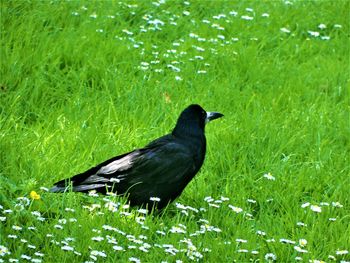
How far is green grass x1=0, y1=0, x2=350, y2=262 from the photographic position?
4395 mm

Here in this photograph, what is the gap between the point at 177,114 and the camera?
6.12m

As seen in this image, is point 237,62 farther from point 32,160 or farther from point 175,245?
point 175,245

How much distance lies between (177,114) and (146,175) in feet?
4.33

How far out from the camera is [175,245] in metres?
4.26

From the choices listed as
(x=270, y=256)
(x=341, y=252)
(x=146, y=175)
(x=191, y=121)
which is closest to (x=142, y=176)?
(x=146, y=175)

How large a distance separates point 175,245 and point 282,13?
190 inches

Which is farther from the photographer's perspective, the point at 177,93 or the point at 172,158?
the point at 177,93

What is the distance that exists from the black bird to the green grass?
0.12 m

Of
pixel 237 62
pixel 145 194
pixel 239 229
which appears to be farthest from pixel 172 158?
pixel 237 62

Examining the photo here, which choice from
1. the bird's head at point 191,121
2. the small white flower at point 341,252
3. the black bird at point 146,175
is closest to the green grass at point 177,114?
the small white flower at point 341,252

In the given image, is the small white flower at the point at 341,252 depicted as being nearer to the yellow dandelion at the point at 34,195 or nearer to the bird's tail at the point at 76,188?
the bird's tail at the point at 76,188

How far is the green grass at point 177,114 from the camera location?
4395 millimetres

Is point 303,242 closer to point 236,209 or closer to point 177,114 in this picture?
point 236,209

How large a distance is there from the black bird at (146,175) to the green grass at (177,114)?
119 millimetres
